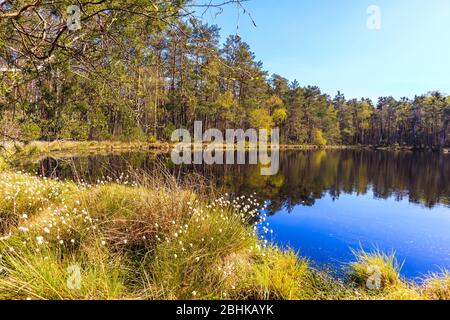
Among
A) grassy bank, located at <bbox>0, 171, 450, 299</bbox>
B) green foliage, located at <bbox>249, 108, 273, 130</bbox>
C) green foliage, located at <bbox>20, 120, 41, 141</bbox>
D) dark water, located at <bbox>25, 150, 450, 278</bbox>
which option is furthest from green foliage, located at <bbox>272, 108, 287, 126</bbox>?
green foliage, located at <bbox>20, 120, 41, 141</bbox>

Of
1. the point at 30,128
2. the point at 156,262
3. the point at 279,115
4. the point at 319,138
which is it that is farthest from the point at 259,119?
the point at 156,262

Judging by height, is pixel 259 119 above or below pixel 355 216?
above

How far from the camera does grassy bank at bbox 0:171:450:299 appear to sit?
2.99 meters

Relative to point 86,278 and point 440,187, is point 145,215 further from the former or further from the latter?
point 440,187

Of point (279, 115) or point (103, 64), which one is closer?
point (103, 64)

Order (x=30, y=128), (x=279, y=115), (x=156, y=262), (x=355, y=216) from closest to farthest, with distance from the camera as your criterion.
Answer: (x=156, y=262) < (x=30, y=128) < (x=355, y=216) < (x=279, y=115)

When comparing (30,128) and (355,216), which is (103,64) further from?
(355,216)

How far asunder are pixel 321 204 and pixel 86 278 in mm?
10767

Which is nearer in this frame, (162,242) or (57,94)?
(162,242)

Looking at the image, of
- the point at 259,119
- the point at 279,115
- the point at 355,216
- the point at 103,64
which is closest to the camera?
the point at 103,64

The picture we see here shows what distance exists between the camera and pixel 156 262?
3617mm

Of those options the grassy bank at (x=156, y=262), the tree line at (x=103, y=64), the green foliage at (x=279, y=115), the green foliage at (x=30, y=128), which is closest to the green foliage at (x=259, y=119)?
the green foliage at (x=279, y=115)

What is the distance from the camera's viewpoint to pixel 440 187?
17.4 m
